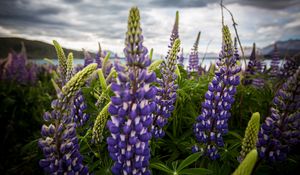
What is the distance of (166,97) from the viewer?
7.73ft

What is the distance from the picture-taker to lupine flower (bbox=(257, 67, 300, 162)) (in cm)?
186

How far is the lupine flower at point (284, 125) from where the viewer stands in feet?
6.11

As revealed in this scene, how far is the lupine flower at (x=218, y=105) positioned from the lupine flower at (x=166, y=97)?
11.4 inches

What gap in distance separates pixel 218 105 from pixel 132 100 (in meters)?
1.02

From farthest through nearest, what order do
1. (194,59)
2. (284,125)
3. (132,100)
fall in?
(194,59) < (284,125) < (132,100)

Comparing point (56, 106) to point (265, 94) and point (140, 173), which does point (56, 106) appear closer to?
point (140, 173)

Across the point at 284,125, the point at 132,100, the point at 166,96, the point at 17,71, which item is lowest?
the point at 17,71

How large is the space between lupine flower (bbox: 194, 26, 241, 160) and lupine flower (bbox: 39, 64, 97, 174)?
1092 millimetres

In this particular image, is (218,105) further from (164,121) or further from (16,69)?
(16,69)

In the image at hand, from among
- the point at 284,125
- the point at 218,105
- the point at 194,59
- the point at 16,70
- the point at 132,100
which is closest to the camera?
the point at 132,100

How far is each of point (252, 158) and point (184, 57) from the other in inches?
164

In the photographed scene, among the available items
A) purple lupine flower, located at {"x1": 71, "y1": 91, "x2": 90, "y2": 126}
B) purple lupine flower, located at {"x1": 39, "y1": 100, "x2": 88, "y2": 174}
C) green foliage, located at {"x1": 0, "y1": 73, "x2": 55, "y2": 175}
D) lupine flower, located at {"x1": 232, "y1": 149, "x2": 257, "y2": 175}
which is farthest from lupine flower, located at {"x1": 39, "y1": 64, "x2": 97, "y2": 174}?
green foliage, located at {"x1": 0, "y1": 73, "x2": 55, "y2": 175}

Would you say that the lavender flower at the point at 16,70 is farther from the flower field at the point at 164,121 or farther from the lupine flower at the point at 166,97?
the lupine flower at the point at 166,97

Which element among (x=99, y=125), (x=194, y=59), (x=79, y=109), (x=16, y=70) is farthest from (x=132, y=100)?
(x=16, y=70)
